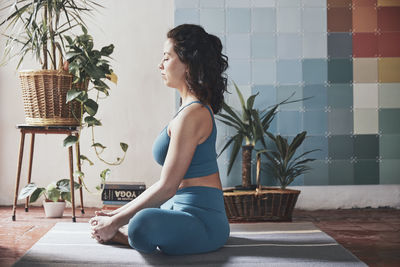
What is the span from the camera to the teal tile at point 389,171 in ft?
12.7

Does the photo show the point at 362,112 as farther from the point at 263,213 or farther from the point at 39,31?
the point at 39,31

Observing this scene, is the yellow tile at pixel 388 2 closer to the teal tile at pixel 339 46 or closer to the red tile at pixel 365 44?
the red tile at pixel 365 44

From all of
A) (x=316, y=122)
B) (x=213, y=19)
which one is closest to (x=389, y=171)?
(x=316, y=122)

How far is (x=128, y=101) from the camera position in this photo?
390 cm

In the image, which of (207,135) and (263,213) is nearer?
(207,135)

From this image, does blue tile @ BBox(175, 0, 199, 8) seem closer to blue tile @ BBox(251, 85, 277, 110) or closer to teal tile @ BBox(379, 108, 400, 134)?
blue tile @ BBox(251, 85, 277, 110)

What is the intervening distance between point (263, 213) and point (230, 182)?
1.96ft

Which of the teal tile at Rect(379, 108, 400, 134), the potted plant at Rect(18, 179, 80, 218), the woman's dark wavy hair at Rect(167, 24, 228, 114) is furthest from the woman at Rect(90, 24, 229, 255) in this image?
the teal tile at Rect(379, 108, 400, 134)

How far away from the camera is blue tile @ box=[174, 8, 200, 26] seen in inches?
152

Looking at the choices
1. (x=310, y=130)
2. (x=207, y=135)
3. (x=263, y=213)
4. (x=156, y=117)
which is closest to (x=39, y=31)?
(x=156, y=117)

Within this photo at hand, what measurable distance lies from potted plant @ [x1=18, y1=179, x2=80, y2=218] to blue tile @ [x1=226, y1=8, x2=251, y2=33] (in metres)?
1.67

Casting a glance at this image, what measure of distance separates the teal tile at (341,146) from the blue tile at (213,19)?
121 cm

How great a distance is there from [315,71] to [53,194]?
213cm

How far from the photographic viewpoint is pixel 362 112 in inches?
152
